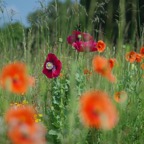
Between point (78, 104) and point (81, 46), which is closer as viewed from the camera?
point (78, 104)

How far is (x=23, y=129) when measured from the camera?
0.79m

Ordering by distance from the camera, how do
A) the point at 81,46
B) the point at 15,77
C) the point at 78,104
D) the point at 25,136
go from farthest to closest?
the point at 81,46, the point at 78,104, the point at 15,77, the point at 25,136

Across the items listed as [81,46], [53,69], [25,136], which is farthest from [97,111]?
[81,46]

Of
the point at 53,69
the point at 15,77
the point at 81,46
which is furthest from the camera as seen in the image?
the point at 81,46

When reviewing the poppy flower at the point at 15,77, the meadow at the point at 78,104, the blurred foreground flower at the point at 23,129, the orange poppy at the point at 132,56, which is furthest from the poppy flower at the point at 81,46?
the blurred foreground flower at the point at 23,129

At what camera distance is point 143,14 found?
13438 millimetres

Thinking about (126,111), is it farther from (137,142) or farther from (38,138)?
(38,138)

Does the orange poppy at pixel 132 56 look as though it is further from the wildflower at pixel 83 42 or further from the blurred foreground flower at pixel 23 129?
the blurred foreground flower at pixel 23 129

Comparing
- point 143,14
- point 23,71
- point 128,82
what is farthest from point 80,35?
point 143,14

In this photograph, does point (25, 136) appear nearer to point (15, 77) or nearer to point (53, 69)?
point (15, 77)

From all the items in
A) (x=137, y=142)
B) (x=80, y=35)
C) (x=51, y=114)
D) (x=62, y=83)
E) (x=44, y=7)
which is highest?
(x=44, y=7)

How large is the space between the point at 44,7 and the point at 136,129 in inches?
74.8

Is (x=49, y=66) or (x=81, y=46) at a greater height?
(x=81, y=46)

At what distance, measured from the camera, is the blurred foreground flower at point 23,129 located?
2.57ft
